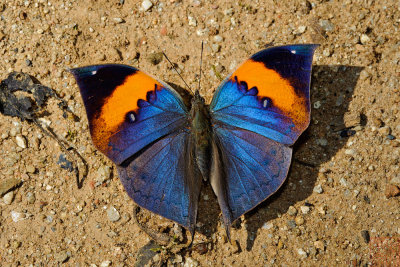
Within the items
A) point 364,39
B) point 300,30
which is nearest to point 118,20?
point 300,30

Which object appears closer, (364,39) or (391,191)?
(391,191)

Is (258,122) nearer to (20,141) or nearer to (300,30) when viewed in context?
(300,30)

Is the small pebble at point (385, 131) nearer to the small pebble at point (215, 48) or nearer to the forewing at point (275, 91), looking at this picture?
the forewing at point (275, 91)

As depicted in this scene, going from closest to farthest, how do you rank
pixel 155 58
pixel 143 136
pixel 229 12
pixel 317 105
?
pixel 143 136
pixel 317 105
pixel 155 58
pixel 229 12

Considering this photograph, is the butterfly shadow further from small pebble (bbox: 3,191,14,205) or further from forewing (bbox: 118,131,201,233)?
small pebble (bbox: 3,191,14,205)

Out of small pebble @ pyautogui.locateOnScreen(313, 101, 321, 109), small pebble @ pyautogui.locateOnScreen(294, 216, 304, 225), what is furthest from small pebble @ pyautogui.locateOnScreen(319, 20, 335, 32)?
small pebble @ pyautogui.locateOnScreen(294, 216, 304, 225)

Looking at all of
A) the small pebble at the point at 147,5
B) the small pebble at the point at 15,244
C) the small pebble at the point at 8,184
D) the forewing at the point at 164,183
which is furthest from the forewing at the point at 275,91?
the small pebble at the point at 15,244
